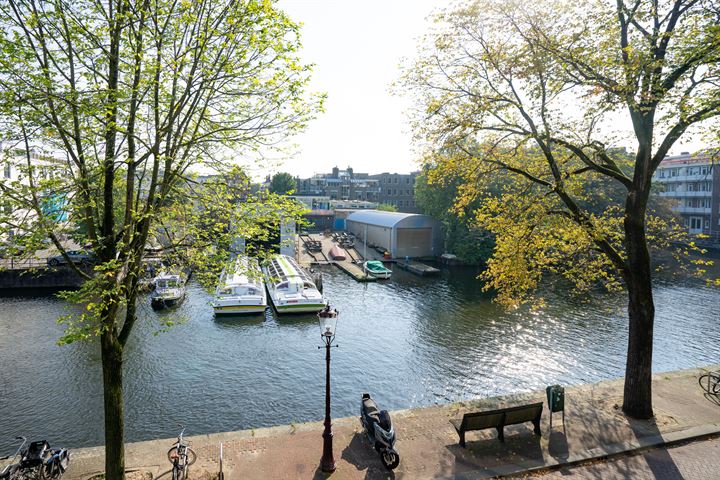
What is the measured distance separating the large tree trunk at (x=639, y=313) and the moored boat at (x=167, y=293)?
25.2 m

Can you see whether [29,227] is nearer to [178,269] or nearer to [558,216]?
[178,269]

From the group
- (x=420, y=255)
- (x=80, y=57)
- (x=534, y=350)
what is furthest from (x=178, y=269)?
(x=420, y=255)

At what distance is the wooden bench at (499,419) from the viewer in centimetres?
1137

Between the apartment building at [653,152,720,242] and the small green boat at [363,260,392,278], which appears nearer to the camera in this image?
the small green boat at [363,260,392,278]

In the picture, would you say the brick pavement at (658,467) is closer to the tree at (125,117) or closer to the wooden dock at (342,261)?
the tree at (125,117)

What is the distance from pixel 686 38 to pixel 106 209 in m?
14.1

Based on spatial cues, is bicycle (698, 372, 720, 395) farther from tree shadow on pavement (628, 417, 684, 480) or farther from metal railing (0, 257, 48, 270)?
metal railing (0, 257, 48, 270)

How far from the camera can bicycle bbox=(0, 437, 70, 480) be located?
9.21 m

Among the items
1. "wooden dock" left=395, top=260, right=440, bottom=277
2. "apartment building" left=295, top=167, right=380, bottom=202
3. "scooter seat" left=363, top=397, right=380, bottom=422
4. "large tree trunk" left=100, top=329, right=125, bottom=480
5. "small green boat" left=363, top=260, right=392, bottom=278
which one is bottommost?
"wooden dock" left=395, top=260, right=440, bottom=277

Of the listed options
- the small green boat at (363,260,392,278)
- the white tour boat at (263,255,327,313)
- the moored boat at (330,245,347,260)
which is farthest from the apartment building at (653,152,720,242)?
the white tour boat at (263,255,327,313)

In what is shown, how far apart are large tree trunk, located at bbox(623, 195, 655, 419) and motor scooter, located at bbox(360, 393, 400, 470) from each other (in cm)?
765

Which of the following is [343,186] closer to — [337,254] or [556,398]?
[337,254]

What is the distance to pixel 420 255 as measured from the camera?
56.4m

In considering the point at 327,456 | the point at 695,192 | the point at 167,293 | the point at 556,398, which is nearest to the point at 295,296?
the point at 167,293
